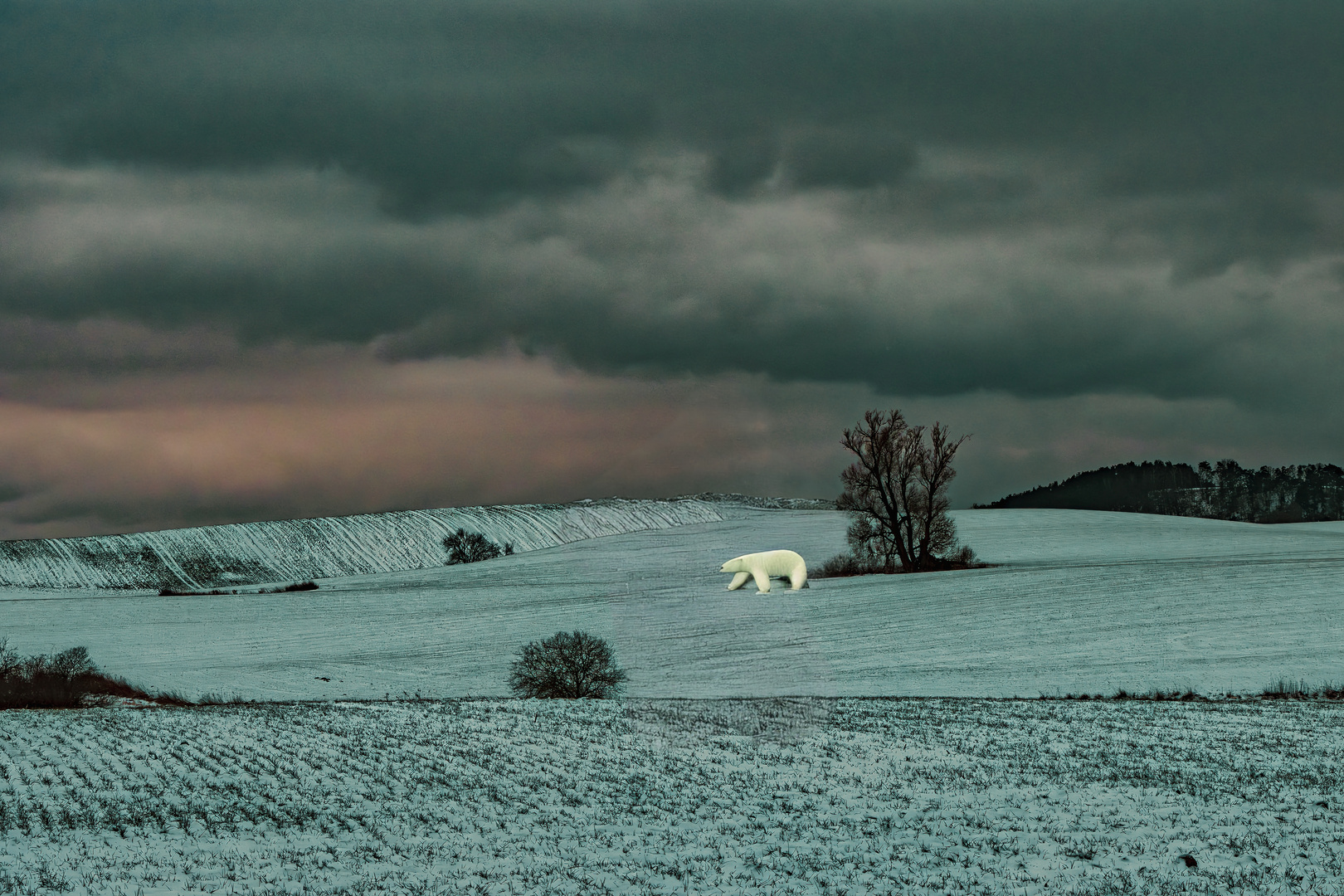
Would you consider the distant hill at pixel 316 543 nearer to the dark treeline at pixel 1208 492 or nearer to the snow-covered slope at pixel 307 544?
the snow-covered slope at pixel 307 544

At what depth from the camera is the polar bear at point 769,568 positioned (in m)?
54.5

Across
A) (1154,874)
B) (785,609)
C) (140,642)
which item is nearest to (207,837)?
(1154,874)

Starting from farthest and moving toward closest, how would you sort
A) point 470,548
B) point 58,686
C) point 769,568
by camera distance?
point 470,548, point 769,568, point 58,686

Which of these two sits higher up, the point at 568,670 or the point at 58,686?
the point at 58,686

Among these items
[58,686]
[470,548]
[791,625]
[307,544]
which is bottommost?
[791,625]

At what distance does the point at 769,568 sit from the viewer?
56281mm

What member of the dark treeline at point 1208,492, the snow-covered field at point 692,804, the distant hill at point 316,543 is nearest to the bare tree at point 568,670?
the snow-covered field at point 692,804

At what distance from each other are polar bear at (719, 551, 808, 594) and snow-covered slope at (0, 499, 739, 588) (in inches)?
1532

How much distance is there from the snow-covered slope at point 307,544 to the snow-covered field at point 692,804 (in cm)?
6873

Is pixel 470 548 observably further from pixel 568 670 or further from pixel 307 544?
pixel 568 670

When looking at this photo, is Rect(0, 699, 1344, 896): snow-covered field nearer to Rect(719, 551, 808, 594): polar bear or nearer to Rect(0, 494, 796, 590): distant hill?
Rect(719, 551, 808, 594): polar bear

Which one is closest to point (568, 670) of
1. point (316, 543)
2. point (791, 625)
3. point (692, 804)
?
point (791, 625)

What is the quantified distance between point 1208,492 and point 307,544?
103 m

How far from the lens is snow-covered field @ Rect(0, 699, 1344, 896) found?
10.6 m
